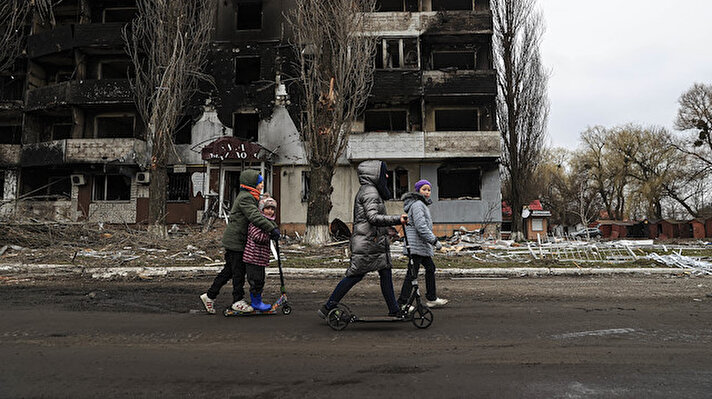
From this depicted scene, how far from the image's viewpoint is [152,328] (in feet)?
15.3

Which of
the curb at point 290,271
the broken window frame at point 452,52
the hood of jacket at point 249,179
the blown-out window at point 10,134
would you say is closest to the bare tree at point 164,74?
the curb at point 290,271

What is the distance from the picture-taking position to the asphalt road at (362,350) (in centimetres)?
293

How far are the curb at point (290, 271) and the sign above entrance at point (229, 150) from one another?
32.8 ft

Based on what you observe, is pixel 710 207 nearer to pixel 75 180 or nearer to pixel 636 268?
pixel 636 268

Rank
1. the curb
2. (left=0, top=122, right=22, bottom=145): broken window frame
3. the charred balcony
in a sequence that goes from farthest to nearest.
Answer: (left=0, top=122, right=22, bottom=145): broken window frame
the charred balcony
the curb

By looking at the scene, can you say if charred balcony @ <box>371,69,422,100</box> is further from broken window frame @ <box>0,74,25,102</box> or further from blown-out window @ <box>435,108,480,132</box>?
broken window frame @ <box>0,74,25,102</box>

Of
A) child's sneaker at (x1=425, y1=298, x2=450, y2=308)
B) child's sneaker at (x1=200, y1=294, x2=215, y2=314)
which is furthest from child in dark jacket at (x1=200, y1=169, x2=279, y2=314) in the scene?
child's sneaker at (x1=425, y1=298, x2=450, y2=308)

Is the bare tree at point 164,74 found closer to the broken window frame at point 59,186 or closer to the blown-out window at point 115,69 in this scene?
the blown-out window at point 115,69

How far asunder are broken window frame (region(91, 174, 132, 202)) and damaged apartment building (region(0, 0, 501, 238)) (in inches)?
2.3

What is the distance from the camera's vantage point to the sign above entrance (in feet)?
63.1

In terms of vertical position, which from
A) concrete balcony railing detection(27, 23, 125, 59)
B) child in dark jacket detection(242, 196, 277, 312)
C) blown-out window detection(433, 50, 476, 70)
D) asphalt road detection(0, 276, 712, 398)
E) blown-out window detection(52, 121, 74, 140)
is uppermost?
concrete balcony railing detection(27, 23, 125, 59)

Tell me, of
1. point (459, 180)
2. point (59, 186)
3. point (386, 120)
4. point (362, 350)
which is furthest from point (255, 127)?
point (362, 350)

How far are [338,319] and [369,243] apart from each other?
90cm

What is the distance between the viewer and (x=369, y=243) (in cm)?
466
